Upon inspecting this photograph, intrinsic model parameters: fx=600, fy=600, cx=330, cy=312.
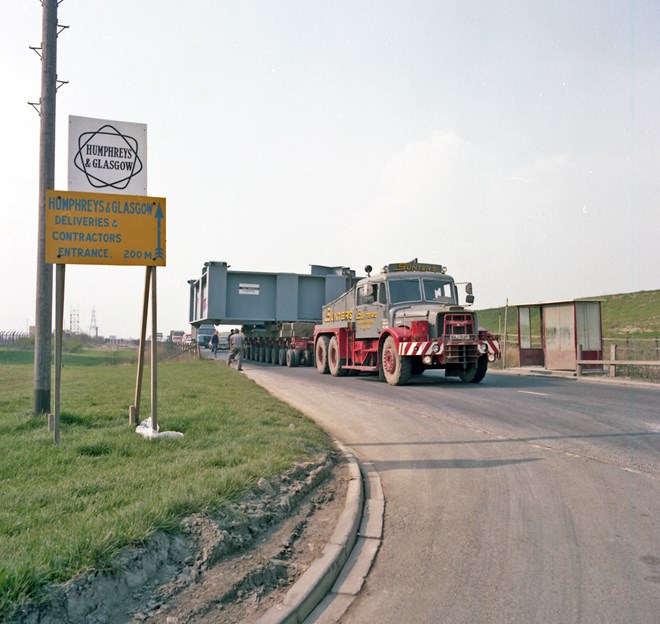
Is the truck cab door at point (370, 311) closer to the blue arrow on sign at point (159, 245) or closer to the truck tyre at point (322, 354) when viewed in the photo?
the truck tyre at point (322, 354)

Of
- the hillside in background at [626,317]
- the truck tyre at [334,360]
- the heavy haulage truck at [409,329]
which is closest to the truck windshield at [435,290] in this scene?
the heavy haulage truck at [409,329]

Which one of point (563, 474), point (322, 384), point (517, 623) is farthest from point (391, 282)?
point (517, 623)

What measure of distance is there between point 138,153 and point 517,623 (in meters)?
7.04

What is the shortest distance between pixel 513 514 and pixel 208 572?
2711 mm

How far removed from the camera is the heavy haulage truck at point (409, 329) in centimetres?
1590

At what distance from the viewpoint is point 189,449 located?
6621 mm

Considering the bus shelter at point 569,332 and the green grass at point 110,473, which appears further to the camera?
the bus shelter at point 569,332

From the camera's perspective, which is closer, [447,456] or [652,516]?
[652,516]

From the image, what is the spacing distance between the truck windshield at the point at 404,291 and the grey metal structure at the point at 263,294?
9269 mm

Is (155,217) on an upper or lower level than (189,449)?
upper

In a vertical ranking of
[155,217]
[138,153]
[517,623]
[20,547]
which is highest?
[138,153]

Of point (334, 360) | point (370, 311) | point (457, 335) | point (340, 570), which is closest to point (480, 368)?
point (457, 335)

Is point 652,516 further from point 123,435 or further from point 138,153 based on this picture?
point 138,153

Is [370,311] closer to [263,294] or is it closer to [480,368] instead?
[480,368]
